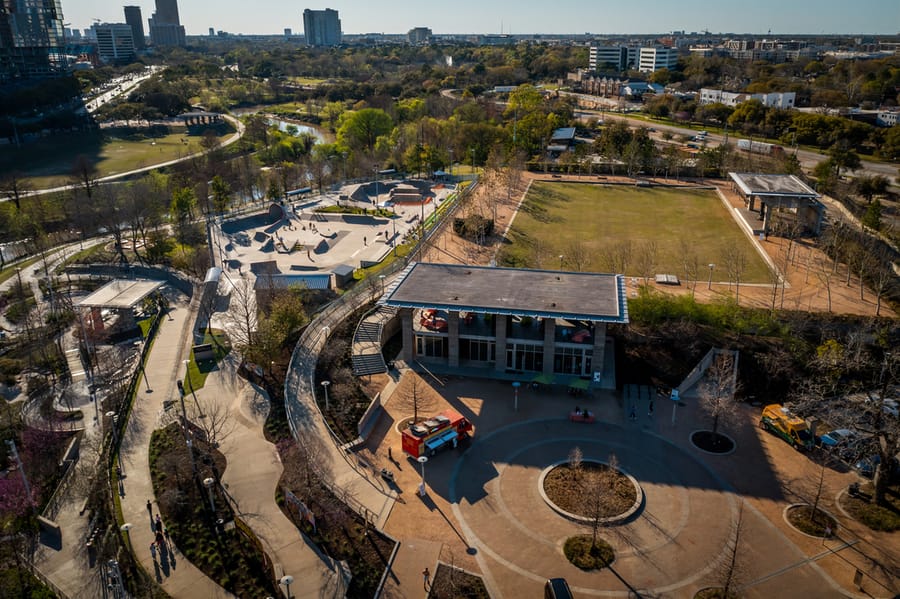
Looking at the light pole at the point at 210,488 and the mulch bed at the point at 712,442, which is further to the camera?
the mulch bed at the point at 712,442

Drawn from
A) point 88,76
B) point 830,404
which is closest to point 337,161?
point 830,404

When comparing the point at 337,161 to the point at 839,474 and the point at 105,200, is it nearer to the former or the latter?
the point at 105,200

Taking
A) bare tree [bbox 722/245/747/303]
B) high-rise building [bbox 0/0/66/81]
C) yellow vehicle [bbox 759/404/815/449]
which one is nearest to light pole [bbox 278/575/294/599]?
yellow vehicle [bbox 759/404/815/449]

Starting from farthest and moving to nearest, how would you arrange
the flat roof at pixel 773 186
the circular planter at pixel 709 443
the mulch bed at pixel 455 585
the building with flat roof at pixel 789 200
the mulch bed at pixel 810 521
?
the building with flat roof at pixel 789 200, the flat roof at pixel 773 186, the circular planter at pixel 709 443, the mulch bed at pixel 810 521, the mulch bed at pixel 455 585

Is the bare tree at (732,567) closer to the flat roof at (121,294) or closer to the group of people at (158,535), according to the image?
the group of people at (158,535)

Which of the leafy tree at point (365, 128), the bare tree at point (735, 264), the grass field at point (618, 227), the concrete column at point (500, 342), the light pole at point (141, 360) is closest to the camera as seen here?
the concrete column at point (500, 342)

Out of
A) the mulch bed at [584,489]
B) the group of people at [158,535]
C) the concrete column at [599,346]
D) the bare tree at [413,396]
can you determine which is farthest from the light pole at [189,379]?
the concrete column at [599,346]

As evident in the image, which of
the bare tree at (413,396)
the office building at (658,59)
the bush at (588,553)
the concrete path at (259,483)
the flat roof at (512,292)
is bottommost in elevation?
the bush at (588,553)

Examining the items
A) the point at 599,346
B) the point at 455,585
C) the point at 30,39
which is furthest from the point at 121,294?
the point at 30,39
